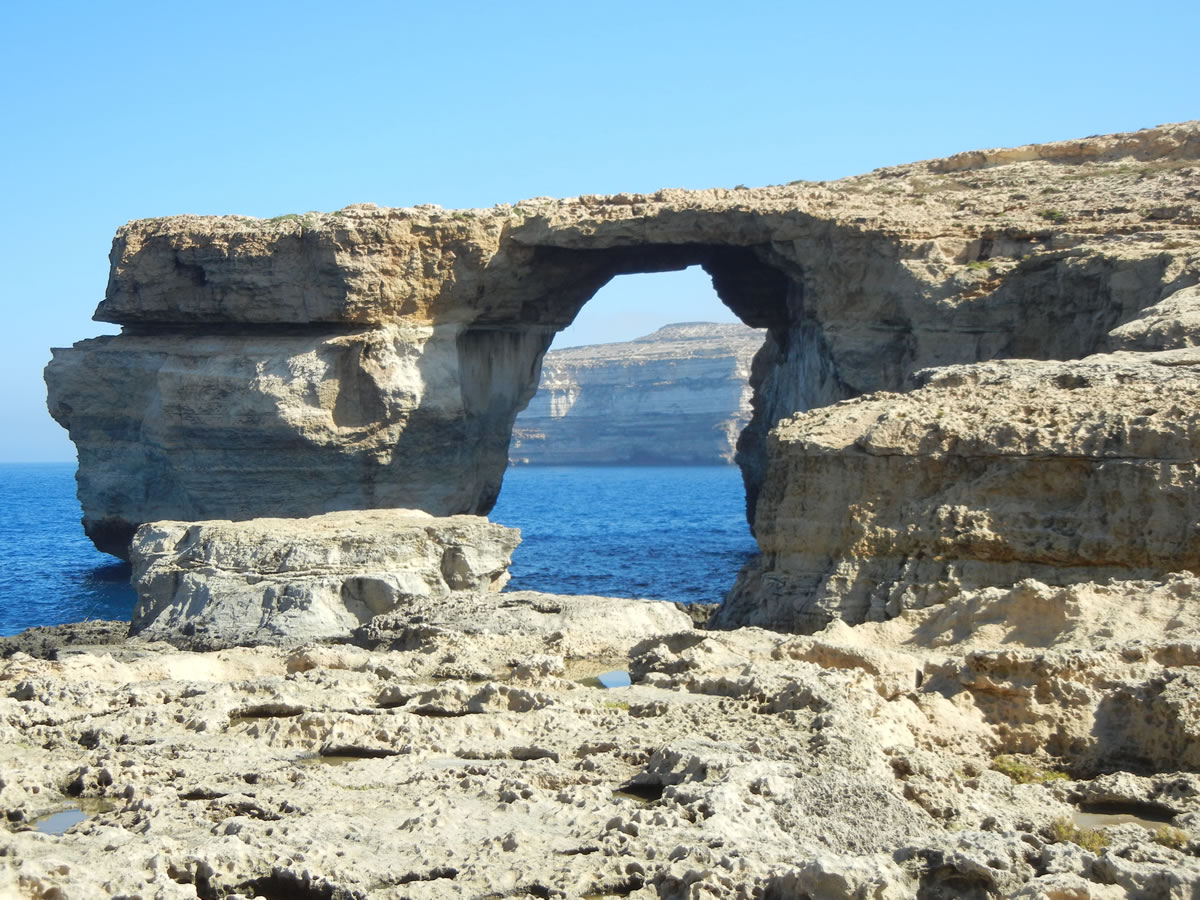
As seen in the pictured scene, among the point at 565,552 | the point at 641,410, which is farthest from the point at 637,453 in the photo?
the point at 565,552

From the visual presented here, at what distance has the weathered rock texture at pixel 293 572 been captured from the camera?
21167mm

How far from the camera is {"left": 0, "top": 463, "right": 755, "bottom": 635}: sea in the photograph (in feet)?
128

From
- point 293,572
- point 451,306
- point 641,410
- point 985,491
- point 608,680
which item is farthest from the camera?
point 641,410

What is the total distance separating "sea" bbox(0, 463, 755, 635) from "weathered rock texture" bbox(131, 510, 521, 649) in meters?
13.8

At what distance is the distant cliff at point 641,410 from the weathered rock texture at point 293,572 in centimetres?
9485

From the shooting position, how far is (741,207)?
120 ft

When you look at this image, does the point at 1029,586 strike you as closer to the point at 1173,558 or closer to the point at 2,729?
the point at 1173,558

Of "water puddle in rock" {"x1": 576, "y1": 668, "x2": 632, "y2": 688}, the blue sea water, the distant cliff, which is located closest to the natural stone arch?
the blue sea water

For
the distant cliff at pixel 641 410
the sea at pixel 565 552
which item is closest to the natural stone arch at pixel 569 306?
the sea at pixel 565 552

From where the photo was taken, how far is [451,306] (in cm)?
3947

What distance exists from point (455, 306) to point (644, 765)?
30.8 meters

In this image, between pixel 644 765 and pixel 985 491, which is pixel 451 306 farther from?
pixel 644 765

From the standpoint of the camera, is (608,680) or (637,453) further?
(637,453)

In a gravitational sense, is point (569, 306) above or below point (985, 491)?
above
